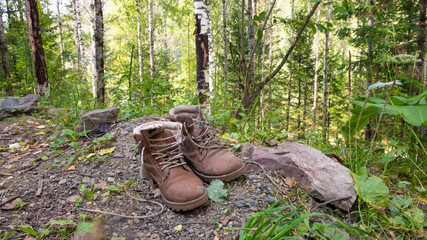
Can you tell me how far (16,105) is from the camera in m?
4.09

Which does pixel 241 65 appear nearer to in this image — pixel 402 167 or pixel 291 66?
pixel 402 167

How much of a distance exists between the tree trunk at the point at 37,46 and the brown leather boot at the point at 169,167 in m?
5.37

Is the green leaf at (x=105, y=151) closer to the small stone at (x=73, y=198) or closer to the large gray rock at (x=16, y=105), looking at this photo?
the small stone at (x=73, y=198)

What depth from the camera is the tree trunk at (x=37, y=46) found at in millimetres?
5164

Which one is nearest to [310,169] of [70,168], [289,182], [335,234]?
[289,182]

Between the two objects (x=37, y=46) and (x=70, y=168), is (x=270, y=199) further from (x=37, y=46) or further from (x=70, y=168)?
(x=37, y=46)

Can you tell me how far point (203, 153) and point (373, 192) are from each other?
3.87 feet

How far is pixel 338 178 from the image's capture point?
1661mm

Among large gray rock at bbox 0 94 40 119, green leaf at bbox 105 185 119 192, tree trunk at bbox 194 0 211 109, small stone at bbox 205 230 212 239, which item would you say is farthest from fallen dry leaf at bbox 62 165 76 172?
large gray rock at bbox 0 94 40 119

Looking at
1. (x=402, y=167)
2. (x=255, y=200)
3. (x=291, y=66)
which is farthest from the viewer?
(x=291, y=66)

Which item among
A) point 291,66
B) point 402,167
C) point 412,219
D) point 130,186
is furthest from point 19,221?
point 291,66

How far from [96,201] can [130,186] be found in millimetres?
251

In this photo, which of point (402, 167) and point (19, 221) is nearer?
point (19, 221)

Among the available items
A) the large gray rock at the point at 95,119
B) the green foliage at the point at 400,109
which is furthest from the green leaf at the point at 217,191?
the large gray rock at the point at 95,119
